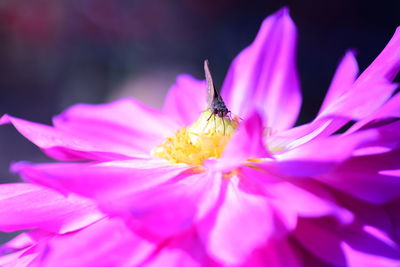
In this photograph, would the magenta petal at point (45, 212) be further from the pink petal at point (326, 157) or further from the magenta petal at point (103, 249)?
the pink petal at point (326, 157)

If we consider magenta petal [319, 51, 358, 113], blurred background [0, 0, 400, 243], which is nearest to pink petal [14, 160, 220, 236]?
magenta petal [319, 51, 358, 113]

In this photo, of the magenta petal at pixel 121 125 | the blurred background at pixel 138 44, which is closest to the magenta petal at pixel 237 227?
the magenta petal at pixel 121 125

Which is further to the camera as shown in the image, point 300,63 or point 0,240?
point 300,63

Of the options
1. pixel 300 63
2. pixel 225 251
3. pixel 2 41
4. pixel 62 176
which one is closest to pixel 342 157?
pixel 225 251

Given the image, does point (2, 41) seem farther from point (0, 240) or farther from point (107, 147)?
point (107, 147)

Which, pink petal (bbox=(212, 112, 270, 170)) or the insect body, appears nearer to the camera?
pink petal (bbox=(212, 112, 270, 170))

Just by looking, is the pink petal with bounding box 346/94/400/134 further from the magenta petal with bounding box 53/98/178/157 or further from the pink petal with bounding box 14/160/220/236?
the magenta petal with bounding box 53/98/178/157

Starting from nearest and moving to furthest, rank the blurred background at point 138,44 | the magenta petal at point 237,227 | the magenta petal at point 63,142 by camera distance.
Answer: the magenta petal at point 237,227 < the magenta petal at point 63,142 < the blurred background at point 138,44
